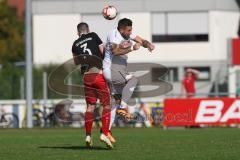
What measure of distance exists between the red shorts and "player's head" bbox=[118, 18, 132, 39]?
890 mm

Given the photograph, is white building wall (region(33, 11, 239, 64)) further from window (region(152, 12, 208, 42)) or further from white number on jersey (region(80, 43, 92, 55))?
white number on jersey (region(80, 43, 92, 55))

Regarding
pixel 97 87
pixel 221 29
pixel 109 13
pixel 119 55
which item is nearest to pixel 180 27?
pixel 221 29

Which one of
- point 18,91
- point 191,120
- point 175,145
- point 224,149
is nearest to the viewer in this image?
point 224,149

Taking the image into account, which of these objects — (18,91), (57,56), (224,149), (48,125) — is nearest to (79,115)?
(48,125)

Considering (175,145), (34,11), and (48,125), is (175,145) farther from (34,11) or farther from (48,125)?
(34,11)

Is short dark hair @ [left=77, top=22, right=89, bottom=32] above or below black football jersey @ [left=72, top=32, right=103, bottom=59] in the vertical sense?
above

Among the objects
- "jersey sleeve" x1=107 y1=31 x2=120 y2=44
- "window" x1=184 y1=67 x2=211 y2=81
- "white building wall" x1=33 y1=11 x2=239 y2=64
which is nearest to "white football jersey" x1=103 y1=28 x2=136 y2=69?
"jersey sleeve" x1=107 y1=31 x2=120 y2=44

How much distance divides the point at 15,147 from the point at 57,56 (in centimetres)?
2914

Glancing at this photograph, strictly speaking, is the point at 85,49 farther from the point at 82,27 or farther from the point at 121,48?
the point at 121,48

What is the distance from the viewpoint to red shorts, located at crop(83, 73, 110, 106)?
15.6m

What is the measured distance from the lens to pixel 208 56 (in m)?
45.2

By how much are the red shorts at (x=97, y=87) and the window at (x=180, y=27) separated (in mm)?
29578

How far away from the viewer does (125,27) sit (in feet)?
51.4

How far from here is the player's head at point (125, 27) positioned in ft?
51.2
